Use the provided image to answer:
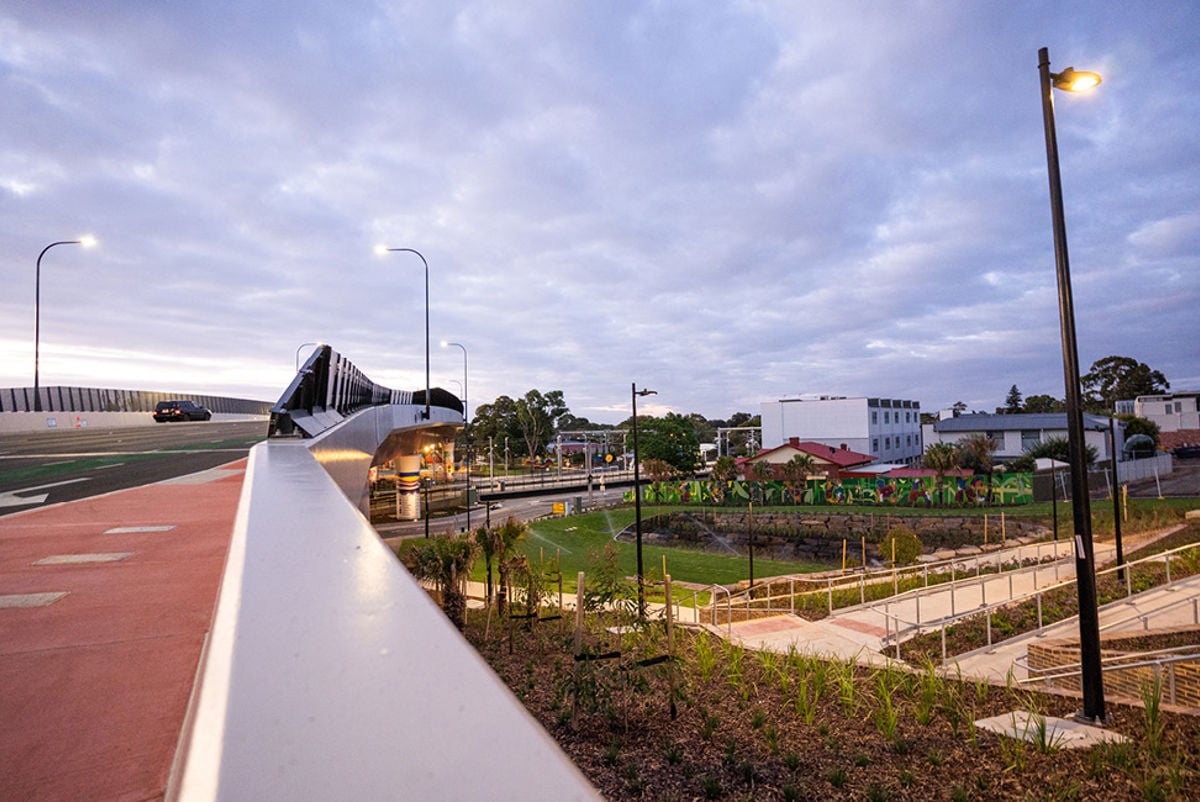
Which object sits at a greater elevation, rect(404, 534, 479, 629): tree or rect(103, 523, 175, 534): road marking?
rect(103, 523, 175, 534): road marking

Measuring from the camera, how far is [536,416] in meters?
117

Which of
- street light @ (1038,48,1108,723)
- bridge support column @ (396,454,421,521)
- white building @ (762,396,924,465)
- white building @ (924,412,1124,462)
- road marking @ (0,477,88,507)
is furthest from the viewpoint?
white building @ (762,396,924,465)

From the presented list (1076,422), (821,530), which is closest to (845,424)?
(821,530)

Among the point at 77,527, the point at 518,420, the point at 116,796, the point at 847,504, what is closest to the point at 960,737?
the point at 116,796

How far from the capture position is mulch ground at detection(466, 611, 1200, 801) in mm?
6523

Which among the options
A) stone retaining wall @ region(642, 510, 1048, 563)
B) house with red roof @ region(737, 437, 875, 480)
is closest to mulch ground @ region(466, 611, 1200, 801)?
stone retaining wall @ region(642, 510, 1048, 563)

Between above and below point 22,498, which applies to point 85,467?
above

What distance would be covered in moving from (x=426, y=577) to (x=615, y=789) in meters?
10.6

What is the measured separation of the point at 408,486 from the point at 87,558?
49481 millimetres

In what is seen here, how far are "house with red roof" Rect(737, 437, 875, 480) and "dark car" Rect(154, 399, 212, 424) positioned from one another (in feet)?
A: 160

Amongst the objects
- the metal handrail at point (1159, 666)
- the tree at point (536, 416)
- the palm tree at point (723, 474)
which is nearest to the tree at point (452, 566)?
the metal handrail at point (1159, 666)

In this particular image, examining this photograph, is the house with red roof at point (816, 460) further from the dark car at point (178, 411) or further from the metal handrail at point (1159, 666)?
the metal handrail at point (1159, 666)

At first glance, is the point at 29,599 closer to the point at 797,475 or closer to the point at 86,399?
the point at 86,399

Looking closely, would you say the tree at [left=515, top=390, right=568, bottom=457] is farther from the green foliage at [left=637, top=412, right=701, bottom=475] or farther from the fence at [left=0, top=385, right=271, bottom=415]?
the fence at [left=0, top=385, right=271, bottom=415]
